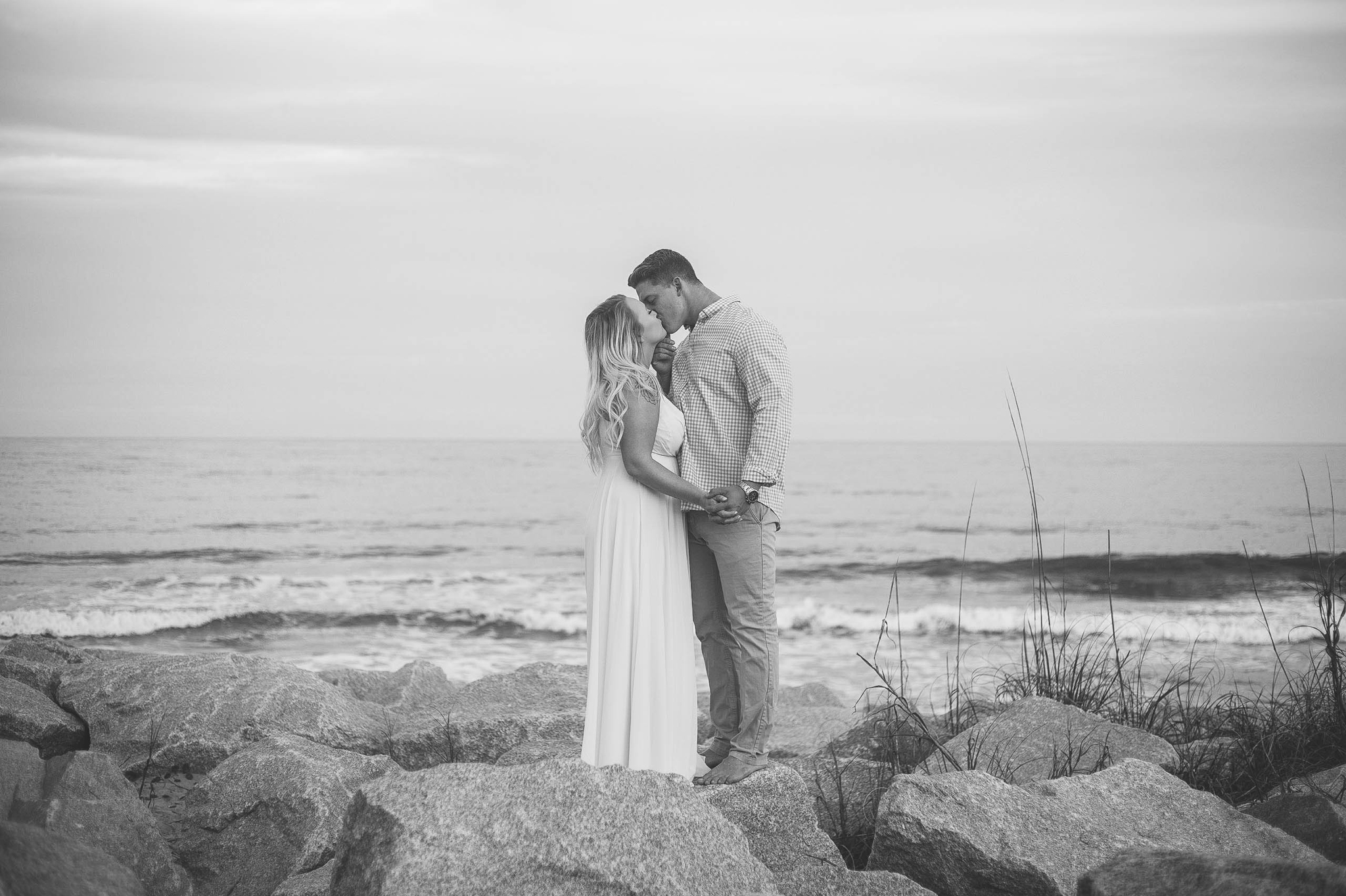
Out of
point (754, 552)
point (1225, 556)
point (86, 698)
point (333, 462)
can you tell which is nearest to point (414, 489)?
point (333, 462)

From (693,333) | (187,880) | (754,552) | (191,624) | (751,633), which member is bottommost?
(191,624)

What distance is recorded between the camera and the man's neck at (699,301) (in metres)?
4.65

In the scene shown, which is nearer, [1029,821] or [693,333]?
[1029,821]

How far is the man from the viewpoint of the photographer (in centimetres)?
425

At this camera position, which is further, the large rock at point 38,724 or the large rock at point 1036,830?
the large rock at point 38,724

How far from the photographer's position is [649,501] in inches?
173

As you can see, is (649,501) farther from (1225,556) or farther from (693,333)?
(1225,556)

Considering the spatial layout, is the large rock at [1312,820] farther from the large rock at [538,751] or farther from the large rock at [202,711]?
the large rock at [202,711]

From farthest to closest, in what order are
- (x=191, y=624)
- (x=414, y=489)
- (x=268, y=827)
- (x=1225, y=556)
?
(x=414, y=489) < (x=1225, y=556) < (x=191, y=624) < (x=268, y=827)

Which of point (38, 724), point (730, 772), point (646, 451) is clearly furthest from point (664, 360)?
point (38, 724)

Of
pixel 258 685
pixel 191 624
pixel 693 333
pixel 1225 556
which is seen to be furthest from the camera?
pixel 1225 556

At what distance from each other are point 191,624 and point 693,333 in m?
12.3

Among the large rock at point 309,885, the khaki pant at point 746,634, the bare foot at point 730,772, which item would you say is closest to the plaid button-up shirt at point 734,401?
the khaki pant at point 746,634

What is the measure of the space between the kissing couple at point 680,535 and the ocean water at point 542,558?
675mm
